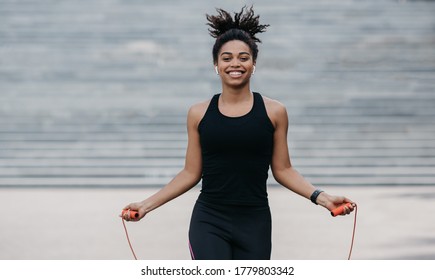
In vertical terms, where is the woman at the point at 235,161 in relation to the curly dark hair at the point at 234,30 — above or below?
below

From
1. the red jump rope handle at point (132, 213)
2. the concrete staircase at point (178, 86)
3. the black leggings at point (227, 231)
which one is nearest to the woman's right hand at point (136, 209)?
the red jump rope handle at point (132, 213)

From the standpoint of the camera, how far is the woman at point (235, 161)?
4.11m

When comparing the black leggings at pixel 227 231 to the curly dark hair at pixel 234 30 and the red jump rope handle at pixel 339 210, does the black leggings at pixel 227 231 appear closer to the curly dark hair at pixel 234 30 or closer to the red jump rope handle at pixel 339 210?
the red jump rope handle at pixel 339 210

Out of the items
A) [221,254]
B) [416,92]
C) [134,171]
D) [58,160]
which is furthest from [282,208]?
[221,254]

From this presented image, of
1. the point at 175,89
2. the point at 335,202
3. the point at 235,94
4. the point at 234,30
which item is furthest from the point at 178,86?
the point at 335,202

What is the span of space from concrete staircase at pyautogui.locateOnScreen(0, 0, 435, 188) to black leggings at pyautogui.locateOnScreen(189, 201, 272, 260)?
8824 millimetres

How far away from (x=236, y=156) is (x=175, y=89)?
1128cm

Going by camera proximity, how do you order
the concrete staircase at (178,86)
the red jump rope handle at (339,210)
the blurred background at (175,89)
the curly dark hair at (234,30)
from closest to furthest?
the red jump rope handle at (339,210) < the curly dark hair at (234,30) < the blurred background at (175,89) < the concrete staircase at (178,86)

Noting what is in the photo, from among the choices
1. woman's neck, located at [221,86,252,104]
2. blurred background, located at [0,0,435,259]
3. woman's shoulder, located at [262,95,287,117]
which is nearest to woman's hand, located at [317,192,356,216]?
woman's shoulder, located at [262,95,287,117]

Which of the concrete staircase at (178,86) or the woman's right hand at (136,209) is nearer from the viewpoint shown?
the woman's right hand at (136,209)

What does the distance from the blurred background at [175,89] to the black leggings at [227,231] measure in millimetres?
7072

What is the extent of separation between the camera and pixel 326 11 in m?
17.3

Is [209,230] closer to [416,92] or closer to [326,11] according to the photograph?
[416,92]

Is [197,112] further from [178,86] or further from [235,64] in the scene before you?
[178,86]
